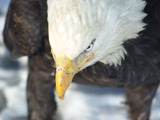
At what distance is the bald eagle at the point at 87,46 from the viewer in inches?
106

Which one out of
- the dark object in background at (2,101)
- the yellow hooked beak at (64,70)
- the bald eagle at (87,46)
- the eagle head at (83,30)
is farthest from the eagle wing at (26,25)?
the dark object in background at (2,101)

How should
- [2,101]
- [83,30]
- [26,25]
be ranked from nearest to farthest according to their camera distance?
[83,30], [26,25], [2,101]

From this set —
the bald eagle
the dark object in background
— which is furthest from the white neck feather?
the dark object in background

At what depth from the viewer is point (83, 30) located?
265cm

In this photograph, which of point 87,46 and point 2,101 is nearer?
point 87,46

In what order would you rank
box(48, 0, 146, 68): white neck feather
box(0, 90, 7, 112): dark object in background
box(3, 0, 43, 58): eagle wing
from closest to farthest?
box(48, 0, 146, 68): white neck feather → box(3, 0, 43, 58): eagle wing → box(0, 90, 7, 112): dark object in background

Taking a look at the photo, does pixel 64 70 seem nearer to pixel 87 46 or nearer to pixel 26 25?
pixel 87 46

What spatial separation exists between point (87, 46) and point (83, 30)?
0.32 ft

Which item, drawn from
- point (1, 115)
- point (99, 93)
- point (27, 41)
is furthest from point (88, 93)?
point (27, 41)

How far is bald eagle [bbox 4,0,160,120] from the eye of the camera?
106 inches

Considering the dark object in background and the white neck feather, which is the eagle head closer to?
the white neck feather


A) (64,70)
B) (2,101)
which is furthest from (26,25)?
(2,101)

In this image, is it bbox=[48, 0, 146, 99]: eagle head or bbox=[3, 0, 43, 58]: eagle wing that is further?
bbox=[3, 0, 43, 58]: eagle wing

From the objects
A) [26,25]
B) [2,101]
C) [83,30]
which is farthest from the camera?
[2,101]
